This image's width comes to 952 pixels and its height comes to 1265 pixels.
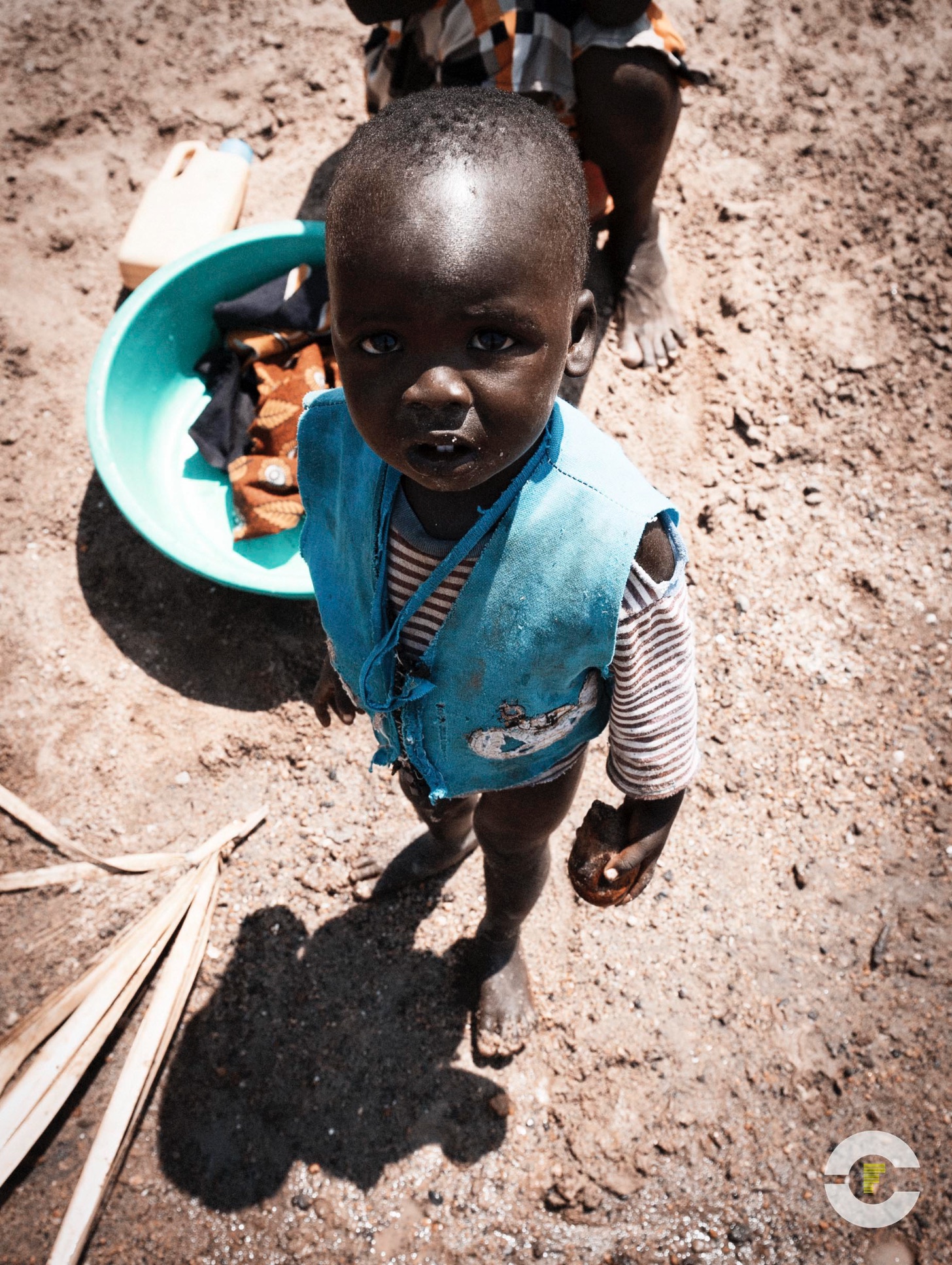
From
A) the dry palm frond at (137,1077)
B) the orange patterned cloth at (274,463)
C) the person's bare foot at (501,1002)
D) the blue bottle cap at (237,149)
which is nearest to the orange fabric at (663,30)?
the orange patterned cloth at (274,463)

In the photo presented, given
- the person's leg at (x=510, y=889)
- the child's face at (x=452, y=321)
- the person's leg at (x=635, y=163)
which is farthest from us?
the person's leg at (x=635, y=163)

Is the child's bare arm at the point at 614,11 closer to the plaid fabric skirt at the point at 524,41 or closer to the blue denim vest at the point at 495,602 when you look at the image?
the plaid fabric skirt at the point at 524,41

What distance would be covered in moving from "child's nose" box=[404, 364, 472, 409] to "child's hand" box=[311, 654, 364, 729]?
0.78m

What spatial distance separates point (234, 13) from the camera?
10.0 ft

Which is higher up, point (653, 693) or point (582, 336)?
point (582, 336)

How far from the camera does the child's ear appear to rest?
2.93 feet

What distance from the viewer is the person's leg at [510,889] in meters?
1.39

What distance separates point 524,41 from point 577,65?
179 millimetres

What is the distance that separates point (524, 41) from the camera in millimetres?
1940

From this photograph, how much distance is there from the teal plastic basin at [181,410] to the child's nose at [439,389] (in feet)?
4.28

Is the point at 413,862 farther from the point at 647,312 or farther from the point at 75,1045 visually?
the point at 647,312

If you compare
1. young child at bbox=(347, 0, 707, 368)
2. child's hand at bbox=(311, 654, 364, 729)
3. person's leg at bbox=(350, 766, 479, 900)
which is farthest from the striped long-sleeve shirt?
young child at bbox=(347, 0, 707, 368)

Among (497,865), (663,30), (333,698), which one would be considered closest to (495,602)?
(333,698)

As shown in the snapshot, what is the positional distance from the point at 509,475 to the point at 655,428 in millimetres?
1569
